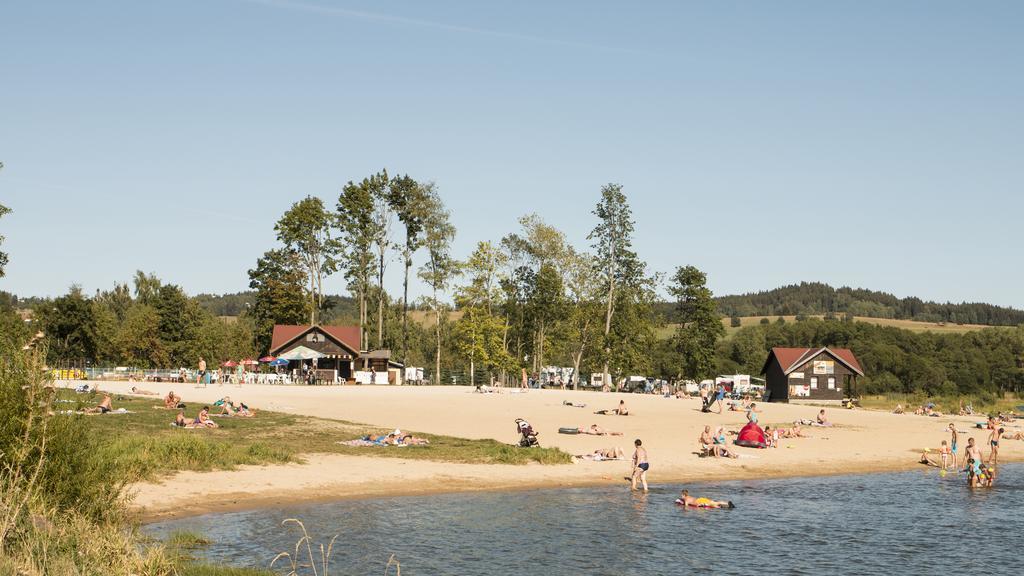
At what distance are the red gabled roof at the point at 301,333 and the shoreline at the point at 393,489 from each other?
179 feet

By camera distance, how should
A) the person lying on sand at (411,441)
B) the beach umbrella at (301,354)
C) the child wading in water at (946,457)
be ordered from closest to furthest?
1. the person lying on sand at (411,441)
2. the child wading in water at (946,457)
3. the beach umbrella at (301,354)

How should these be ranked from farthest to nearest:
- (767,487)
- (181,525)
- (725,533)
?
1. (767,487)
2. (725,533)
3. (181,525)

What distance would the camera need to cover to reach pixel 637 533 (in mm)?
21406

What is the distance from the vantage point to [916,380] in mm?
110125

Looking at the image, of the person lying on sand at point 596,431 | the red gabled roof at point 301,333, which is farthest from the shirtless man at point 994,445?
the red gabled roof at point 301,333

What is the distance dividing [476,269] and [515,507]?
2500 inches

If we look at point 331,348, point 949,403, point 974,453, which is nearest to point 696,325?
point 949,403

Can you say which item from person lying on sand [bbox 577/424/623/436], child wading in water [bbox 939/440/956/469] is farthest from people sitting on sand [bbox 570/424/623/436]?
child wading in water [bbox 939/440/956/469]

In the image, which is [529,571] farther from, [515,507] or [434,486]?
[434,486]

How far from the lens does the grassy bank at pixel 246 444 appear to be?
26.0 metres

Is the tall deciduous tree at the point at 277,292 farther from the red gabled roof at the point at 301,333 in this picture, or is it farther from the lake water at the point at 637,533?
the lake water at the point at 637,533

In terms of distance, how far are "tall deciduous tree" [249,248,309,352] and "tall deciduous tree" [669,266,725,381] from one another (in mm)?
38760

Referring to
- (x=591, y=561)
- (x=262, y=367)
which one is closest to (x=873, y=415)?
(x=591, y=561)

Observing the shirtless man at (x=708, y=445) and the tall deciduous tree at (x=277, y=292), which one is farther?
the tall deciduous tree at (x=277, y=292)
